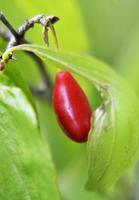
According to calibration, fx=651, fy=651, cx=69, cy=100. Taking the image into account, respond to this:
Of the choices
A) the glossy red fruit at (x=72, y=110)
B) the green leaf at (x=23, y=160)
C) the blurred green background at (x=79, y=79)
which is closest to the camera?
the green leaf at (x=23, y=160)

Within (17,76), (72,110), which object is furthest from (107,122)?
(17,76)

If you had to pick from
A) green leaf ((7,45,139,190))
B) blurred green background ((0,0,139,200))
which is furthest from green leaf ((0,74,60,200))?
blurred green background ((0,0,139,200))

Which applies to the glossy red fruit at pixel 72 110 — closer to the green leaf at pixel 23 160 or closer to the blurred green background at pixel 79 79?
the green leaf at pixel 23 160

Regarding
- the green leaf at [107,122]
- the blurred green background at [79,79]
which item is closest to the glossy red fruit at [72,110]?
the green leaf at [107,122]

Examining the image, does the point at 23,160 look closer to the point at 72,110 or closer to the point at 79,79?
the point at 72,110

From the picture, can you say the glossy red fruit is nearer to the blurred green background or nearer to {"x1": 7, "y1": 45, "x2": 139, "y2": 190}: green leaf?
{"x1": 7, "y1": 45, "x2": 139, "y2": 190}: green leaf

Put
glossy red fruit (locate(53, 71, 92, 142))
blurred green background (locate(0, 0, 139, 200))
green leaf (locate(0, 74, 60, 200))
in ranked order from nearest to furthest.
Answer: green leaf (locate(0, 74, 60, 200)) → glossy red fruit (locate(53, 71, 92, 142)) → blurred green background (locate(0, 0, 139, 200))

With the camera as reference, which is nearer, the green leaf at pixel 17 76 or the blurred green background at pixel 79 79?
the green leaf at pixel 17 76
